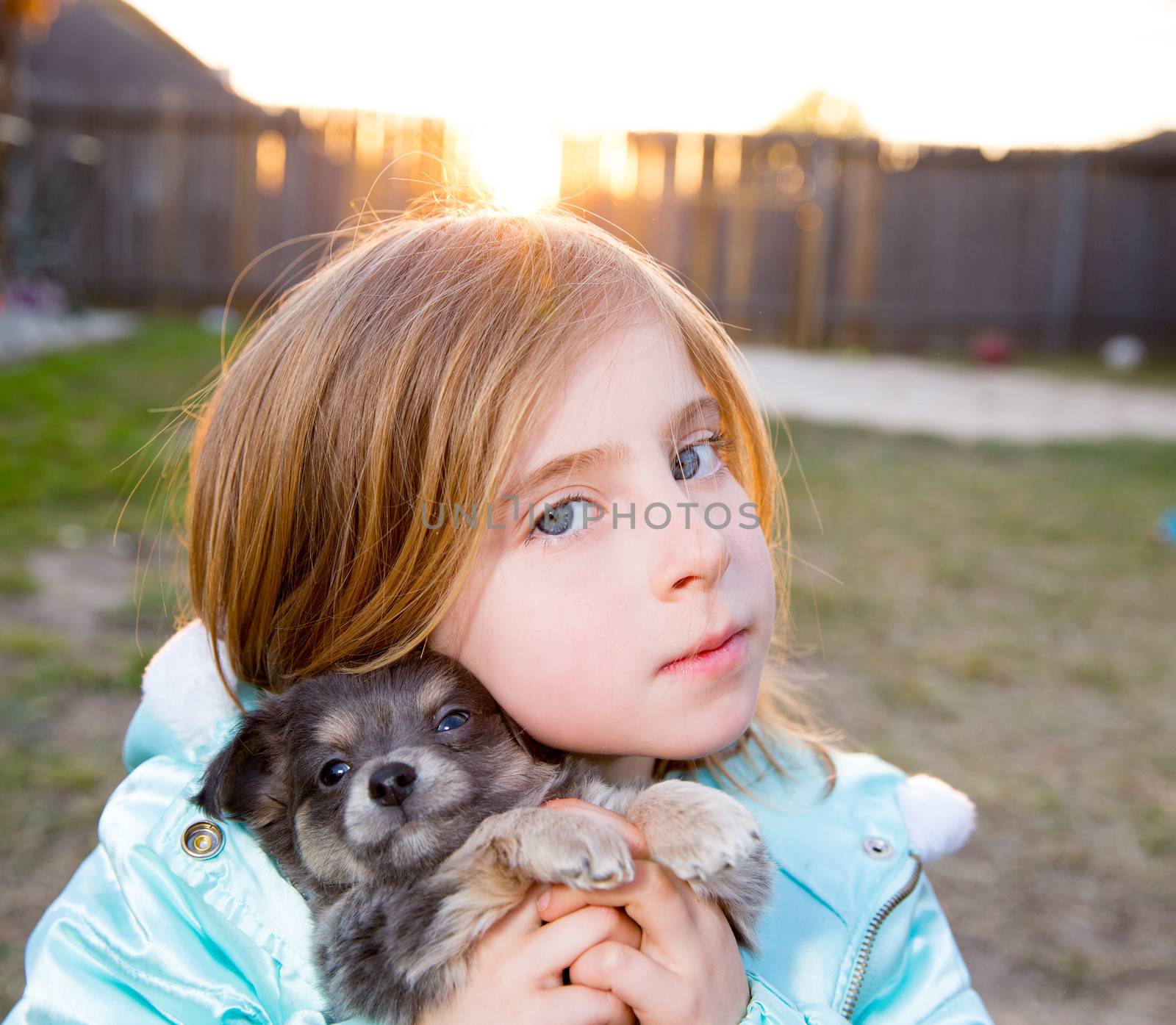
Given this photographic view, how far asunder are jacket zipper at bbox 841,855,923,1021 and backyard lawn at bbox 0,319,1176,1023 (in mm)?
1056

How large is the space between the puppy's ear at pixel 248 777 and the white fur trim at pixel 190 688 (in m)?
0.26

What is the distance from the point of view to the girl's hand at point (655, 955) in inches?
56.6

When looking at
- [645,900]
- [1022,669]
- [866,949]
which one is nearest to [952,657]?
[1022,669]

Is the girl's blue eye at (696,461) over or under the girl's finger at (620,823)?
over

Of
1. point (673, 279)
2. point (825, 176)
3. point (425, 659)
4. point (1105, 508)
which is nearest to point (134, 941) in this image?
point (425, 659)

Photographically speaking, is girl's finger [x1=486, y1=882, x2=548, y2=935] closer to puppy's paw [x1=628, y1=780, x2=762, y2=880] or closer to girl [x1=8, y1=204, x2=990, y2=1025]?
girl [x1=8, y1=204, x2=990, y2=1025]

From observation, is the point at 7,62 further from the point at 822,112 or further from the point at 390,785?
the point at 822,112

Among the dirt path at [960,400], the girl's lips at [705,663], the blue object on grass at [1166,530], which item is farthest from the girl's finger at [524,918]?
the dirt path at [960,400]

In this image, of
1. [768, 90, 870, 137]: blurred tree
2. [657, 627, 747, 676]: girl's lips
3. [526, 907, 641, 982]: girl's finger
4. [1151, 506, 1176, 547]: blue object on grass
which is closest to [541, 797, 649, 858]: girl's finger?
[526, 907, 641, 982]: girl's finger

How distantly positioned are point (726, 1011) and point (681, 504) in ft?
2.29

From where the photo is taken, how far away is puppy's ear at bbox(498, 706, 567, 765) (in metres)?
1.68

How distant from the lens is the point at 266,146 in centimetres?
1606

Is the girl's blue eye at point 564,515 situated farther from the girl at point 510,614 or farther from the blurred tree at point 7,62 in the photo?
the blurred tree at point 7,62

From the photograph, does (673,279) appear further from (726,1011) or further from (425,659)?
(726,1011)
